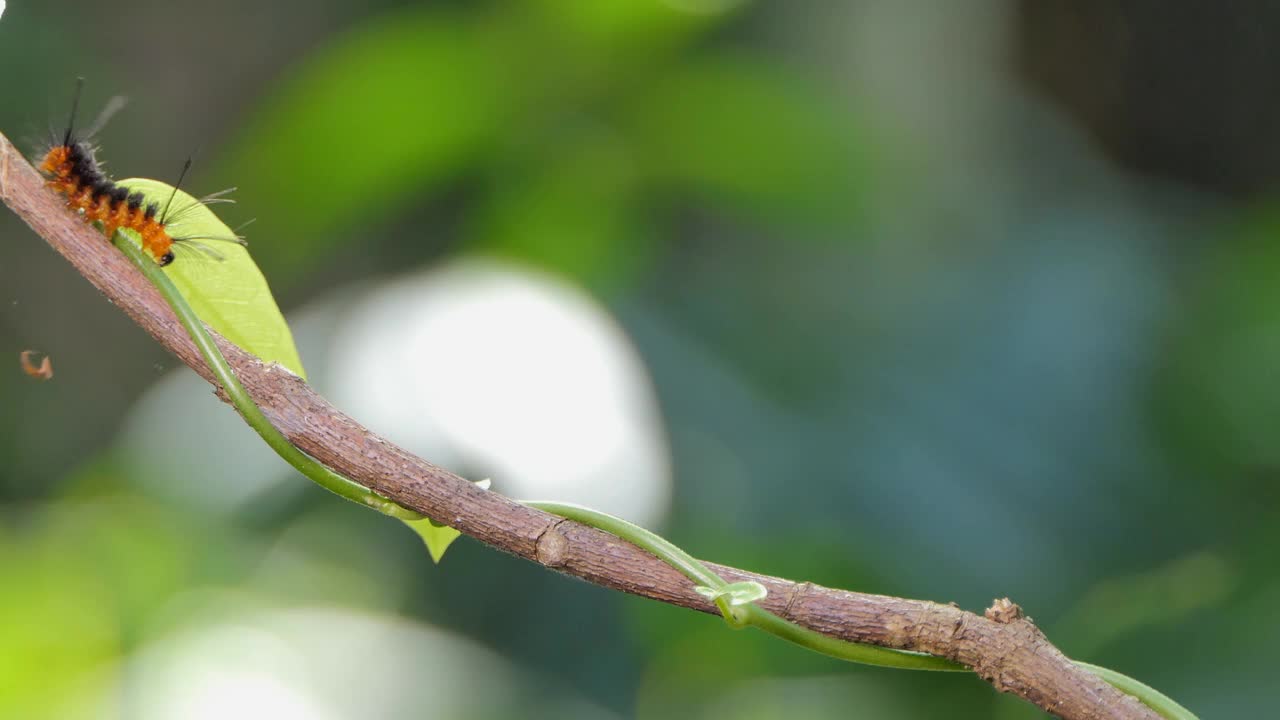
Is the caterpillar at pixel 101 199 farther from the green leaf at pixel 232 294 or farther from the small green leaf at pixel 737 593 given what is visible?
the small green leaf at pixel 737 593

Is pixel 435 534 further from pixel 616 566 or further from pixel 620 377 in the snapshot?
pixel 620 377

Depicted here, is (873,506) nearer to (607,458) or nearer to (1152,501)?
(607,458)

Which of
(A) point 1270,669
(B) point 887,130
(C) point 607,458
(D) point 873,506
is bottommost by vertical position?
(C) point 607,458

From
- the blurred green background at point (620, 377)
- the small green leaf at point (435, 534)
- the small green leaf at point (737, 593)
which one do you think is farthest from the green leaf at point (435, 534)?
Answer: the blurred green background at point (620, 377)

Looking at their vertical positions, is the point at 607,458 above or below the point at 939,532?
below

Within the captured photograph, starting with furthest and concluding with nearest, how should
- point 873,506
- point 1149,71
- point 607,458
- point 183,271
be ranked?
1. point 1149,71
2. point 873,506
3. point 607,458
4. point 183,271

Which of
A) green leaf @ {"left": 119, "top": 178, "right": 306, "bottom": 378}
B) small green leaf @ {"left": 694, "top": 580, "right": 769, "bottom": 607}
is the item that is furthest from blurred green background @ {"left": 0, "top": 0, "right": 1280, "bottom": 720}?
small green leaf @ {"left": 694, "top": 580, "right": 769, "bottom": 607}

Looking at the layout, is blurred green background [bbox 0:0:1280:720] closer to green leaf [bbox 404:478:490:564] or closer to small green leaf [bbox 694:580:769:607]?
green leaf [bbox 404:478:490:564]

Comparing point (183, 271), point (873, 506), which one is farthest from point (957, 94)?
point (183, 271)
